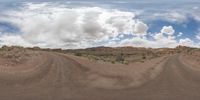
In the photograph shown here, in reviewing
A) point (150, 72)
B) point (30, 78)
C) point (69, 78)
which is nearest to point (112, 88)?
point (69, 78)

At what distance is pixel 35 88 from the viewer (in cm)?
2350

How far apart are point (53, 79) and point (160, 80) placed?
7023 millimetres

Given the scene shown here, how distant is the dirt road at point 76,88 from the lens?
2133 centimetres

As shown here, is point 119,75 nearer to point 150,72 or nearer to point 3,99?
point 150,72

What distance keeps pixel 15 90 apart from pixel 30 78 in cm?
378

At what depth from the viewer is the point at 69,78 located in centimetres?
2692

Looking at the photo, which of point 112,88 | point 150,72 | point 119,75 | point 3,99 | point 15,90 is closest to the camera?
point 3,99

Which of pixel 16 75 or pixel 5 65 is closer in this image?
pixel 16 75

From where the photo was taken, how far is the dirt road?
21328 mm

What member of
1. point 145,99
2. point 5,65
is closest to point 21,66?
point 5,65

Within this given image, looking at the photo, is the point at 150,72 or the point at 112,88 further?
the point at 150,72

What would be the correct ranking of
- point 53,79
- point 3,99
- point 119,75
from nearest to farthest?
point 3,99 → point 53,79 → point 119,75

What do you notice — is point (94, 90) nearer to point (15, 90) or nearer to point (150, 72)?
point (15, 90)

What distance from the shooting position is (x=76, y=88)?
78.0 feet
